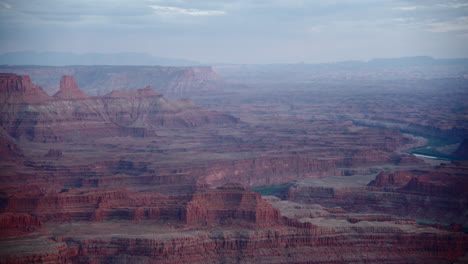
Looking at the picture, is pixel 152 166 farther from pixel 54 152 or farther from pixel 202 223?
pixel 202 223

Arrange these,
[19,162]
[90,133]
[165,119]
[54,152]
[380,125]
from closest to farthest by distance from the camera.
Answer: [19,162]
[54,152]
[90,133]
[165,119]
[380,125]

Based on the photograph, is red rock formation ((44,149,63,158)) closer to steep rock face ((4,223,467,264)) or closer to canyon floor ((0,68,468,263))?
canyon floor ((0,68,468,263))

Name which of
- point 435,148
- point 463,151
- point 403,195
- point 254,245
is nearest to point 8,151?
point 403,195

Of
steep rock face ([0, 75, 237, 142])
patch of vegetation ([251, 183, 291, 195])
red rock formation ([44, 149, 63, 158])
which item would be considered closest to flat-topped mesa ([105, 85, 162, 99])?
steep rock face ([0, 75, 237, 142])

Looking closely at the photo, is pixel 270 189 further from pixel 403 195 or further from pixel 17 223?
pixel 17 223

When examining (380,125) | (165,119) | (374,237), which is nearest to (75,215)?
(374,237)

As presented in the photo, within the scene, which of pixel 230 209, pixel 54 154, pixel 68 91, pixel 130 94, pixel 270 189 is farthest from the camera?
pixel 130 94
